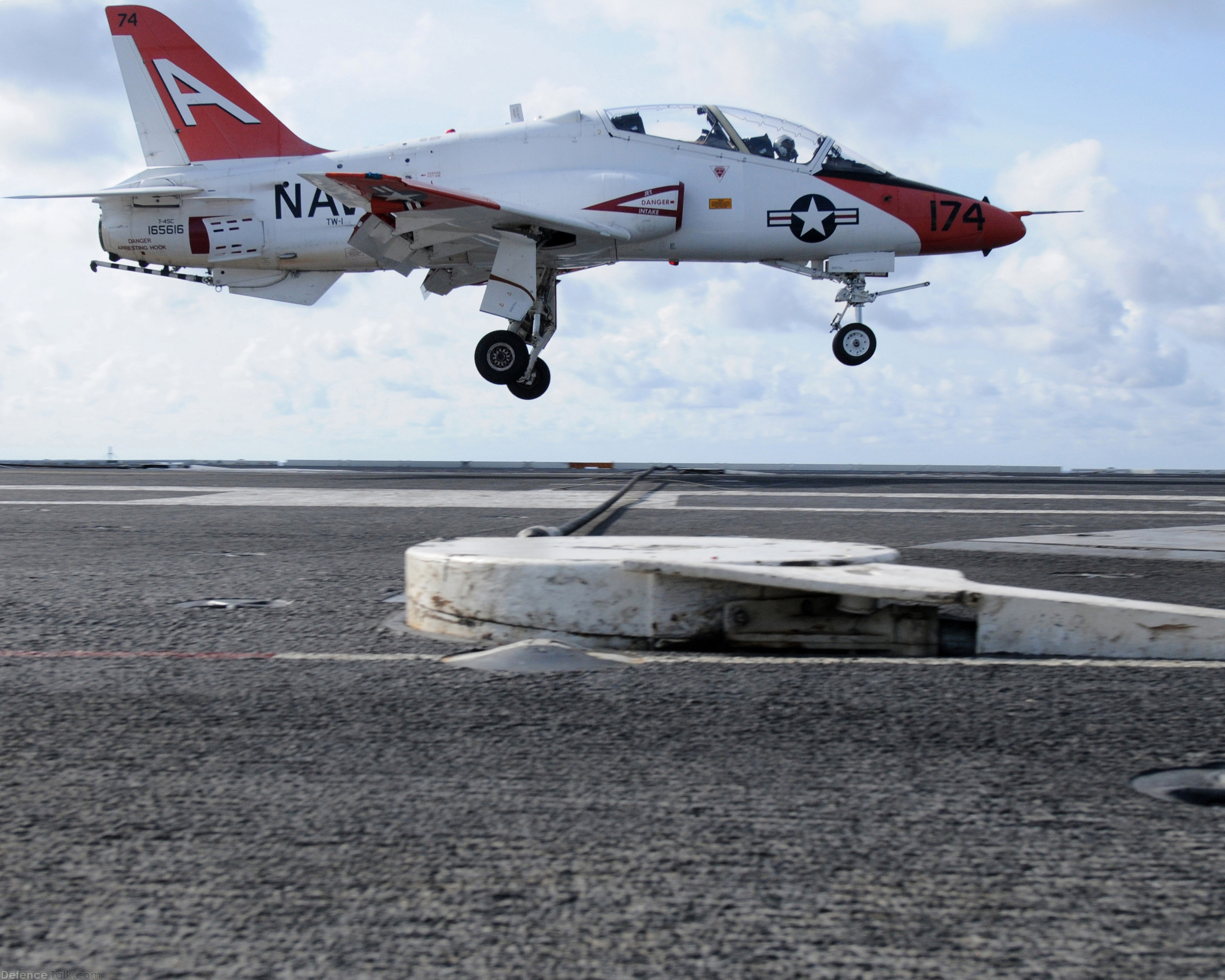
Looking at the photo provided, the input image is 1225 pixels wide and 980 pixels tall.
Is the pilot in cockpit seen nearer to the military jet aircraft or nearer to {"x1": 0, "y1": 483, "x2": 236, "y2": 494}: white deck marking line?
the military jet aircraft

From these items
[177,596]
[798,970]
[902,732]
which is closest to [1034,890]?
[798,970]

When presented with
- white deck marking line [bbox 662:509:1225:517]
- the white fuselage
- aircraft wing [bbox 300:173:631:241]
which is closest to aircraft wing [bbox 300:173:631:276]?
aircraft wing [bbox 300:173:631:241]

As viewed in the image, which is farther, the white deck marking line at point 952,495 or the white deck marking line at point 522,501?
the white deck marking line at point 952,495

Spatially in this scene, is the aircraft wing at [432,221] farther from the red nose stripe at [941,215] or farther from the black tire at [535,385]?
the red nose stripe at [941,215]

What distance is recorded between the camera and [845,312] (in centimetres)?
1384

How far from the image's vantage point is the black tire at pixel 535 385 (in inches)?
547

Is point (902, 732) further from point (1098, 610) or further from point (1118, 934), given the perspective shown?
point (1098, 610)

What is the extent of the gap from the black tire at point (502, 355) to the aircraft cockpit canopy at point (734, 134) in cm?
332

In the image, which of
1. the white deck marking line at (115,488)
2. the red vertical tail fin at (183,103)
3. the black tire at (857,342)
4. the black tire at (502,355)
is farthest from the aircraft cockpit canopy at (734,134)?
the white deck marking line at (115,488)

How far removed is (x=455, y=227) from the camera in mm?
12742

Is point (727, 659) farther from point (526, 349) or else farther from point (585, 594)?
point (526, 349)

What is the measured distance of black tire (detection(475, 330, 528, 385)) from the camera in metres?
12.8

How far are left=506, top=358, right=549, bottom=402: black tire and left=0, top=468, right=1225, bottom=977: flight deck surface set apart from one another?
11.6 meters

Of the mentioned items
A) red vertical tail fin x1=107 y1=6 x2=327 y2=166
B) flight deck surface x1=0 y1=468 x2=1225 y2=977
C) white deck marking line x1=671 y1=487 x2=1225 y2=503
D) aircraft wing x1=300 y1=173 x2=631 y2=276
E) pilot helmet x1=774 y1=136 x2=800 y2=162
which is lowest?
flight deck surface x1=0 y1=468 x2=1225 y2=977
